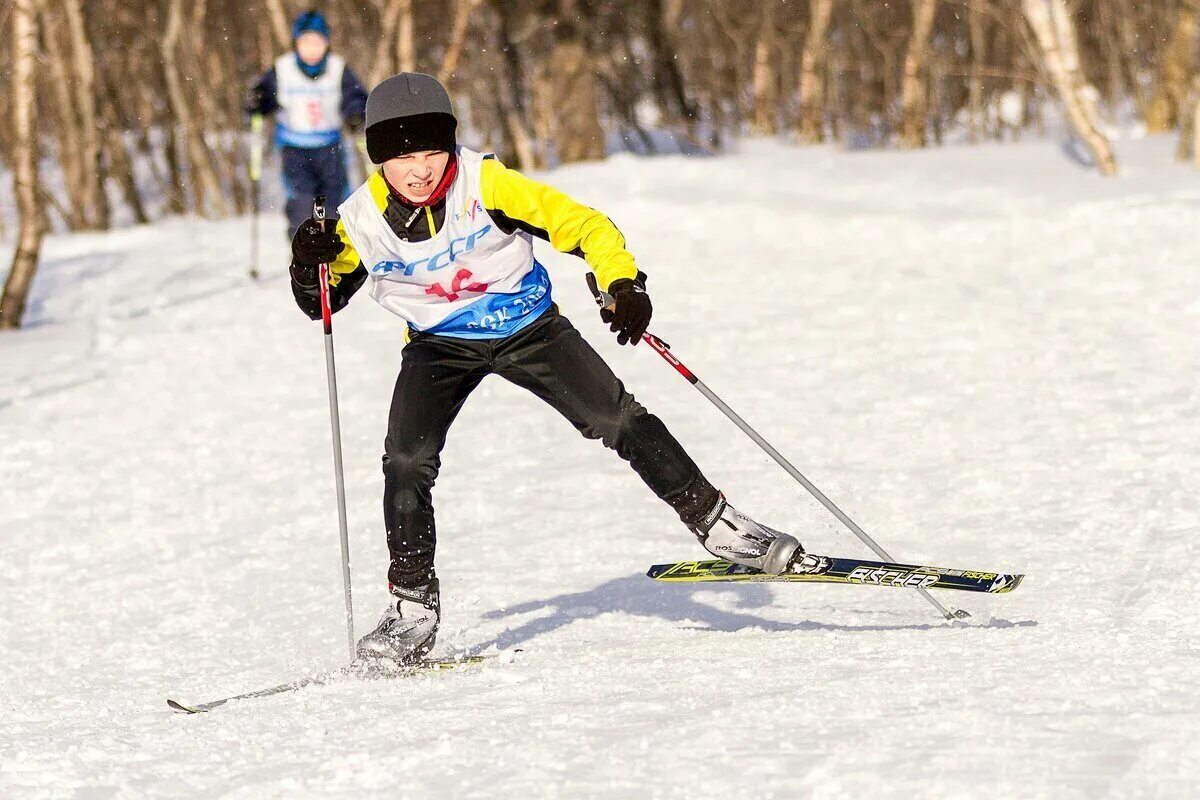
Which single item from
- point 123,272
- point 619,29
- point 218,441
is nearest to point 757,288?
point 218,441

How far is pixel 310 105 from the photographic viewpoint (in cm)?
1038

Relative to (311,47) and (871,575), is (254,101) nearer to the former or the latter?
(311,47)

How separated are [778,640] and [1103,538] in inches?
72.6

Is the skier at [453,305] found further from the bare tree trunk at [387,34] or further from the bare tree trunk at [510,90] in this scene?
the bare tree trunk at [510,90]

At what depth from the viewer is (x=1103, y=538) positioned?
5246 millimetres

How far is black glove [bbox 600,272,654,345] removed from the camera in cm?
379

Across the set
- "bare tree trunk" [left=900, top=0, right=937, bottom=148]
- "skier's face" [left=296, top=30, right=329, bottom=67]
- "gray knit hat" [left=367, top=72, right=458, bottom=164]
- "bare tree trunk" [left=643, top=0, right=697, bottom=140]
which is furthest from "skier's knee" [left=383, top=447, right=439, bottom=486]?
"bare tree trunk" [left=643, top=0, right=697, bottom=140]

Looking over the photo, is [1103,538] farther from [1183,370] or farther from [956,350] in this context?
[956,350]

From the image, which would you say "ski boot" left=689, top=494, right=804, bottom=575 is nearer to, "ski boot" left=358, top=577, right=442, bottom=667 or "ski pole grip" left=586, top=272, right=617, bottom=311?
"ski pole grip" left=586, top=272, right=617, bottom=311

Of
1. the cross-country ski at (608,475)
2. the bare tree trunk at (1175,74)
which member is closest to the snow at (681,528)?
the cross-country ski at (608,475)

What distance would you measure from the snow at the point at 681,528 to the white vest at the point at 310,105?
1.35 metres

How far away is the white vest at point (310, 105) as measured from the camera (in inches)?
408

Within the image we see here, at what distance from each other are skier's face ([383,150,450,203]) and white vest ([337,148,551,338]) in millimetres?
86

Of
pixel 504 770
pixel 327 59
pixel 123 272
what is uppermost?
pixel 327 59
